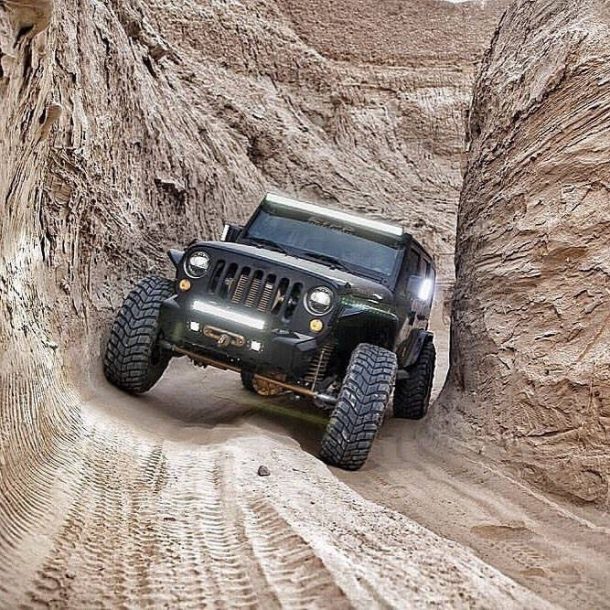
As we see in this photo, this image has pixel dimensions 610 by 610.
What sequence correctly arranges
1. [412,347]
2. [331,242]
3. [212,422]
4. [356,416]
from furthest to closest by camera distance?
[412,347]
[331,242]
[212,422]
[356,416]

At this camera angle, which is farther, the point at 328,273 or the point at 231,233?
the point at 231,233

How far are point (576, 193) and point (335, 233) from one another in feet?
6.78

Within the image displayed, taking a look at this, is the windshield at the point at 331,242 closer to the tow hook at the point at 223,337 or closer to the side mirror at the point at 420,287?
Answer: the side mirror at the point at 420,287

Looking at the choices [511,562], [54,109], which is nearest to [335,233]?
[54,109]

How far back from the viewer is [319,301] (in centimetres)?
425

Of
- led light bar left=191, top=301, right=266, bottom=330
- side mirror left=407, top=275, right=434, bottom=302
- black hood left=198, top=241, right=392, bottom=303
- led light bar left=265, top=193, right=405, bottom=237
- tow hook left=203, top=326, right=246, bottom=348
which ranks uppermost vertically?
led light bar left=265, top=193, right=405, bottom=237

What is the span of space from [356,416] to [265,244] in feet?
6.55

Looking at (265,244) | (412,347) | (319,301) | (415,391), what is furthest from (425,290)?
(319,301)

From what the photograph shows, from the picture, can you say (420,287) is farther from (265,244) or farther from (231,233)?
(231,233)

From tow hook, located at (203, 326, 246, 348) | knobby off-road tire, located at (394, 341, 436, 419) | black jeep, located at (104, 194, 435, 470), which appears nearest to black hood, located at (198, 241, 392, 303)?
black jeep, located at (104, 194, 435, 470)

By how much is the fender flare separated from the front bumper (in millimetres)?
1604

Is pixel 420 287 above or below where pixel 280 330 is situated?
above

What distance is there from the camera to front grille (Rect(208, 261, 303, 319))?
14.1 feet

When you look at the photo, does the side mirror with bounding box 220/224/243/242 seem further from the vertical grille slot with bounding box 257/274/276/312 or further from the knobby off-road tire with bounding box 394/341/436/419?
the knobby off-road tire with bounding box 394/341/436/419
